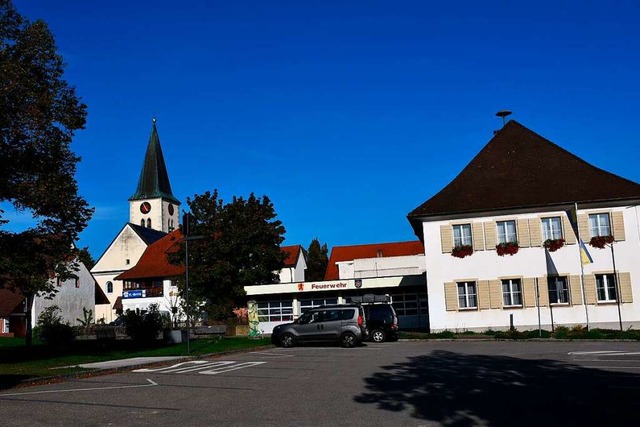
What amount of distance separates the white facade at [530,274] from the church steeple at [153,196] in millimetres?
81093

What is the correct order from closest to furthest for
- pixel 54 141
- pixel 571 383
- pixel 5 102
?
pixel 571 383 → pixel 5 102 → pixel 54 141

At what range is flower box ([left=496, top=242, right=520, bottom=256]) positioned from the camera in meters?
33.8

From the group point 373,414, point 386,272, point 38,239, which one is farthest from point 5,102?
point 386,272

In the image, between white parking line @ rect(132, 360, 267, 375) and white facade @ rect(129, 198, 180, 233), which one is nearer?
white parking line @ rect(132, 360, 267, 375)

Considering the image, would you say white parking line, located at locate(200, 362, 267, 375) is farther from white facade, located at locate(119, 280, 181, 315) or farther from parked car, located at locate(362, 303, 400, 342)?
white facade, located at locate(119, 280, 181, 315)

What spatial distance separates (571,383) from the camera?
41.2ft

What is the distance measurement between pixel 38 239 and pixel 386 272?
102 feet

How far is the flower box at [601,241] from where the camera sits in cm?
3275

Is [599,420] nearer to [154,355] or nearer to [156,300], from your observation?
[154,355]

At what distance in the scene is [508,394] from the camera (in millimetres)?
11391

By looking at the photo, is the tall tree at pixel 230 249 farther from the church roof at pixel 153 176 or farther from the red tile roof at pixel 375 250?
the church roof at pixel 153 176

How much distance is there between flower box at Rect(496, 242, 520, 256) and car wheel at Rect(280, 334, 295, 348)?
1281 cm

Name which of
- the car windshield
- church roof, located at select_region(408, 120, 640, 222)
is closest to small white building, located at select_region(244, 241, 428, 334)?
church roof, located at select_region(408, 120, 640, 222)

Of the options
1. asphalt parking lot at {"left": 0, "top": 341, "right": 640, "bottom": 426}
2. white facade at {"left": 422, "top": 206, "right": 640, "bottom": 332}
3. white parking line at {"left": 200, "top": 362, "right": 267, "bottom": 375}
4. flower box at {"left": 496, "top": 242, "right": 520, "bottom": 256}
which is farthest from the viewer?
flower box at {"left": 496, "top": 242, "right": 520, "bottom": 256}
